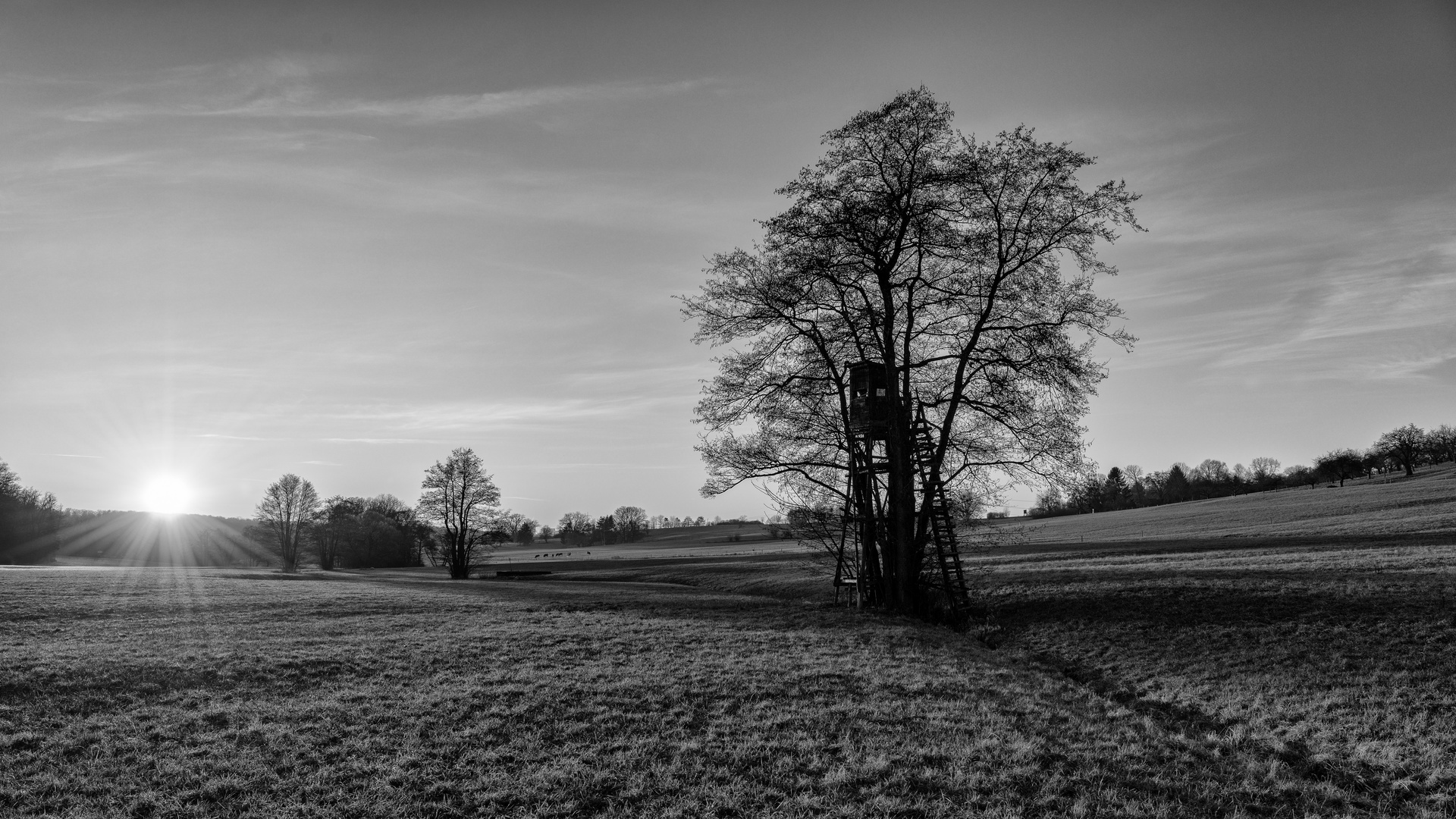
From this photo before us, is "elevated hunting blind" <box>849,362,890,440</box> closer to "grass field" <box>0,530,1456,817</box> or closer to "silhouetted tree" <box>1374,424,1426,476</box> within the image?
"grass field" <box>0,530,1456,817</box>

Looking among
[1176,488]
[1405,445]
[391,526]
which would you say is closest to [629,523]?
[391,526]

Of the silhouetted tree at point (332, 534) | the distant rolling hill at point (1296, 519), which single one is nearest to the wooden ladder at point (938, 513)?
the distant rolling hill at point (1296, 519)

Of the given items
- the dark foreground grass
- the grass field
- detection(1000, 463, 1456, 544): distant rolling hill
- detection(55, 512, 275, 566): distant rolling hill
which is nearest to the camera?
the grass field

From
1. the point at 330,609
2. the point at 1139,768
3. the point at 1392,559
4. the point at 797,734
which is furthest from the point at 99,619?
the point at 1392,559

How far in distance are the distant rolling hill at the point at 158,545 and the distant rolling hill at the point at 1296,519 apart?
92682 mm

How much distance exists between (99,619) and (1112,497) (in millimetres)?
130396

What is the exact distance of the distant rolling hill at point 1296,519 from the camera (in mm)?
41406

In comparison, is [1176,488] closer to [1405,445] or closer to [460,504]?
[1405,445]

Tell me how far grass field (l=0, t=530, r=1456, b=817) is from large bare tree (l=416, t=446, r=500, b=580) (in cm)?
3619

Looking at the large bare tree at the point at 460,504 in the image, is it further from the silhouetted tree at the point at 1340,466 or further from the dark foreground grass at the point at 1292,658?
the silhouetted tree at the point at 1340,466

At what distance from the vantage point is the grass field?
261 inches

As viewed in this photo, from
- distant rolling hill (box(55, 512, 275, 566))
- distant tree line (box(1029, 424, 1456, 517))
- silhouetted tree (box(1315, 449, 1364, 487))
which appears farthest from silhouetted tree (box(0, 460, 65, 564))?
silhouetted tree (box(1315, 449, 1364, 487))

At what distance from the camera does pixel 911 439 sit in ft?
69.1

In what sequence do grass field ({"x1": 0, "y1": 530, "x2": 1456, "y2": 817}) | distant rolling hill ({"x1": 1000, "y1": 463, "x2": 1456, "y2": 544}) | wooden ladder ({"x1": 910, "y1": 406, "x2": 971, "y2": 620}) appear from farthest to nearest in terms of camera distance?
distant rolling hill ({"x1": 1000, "y1": 463, "x2": 1456, "y2": 544}), wooden ladder ({"x1": 910, "y1": 406, "x2": 971, "y2": 620}), grass field ({"x1": 0, "y1": 530, "x2": 1456, "y2": 817})
